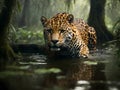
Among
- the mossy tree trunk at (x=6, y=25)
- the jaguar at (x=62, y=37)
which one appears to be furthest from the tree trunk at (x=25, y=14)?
the mossy tree trunk at (x=6, y=25)

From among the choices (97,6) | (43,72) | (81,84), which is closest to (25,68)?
(43,72)

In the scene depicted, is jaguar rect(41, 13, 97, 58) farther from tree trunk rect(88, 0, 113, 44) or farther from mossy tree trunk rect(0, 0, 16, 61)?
tree trunk rect(88, 0, 113, 44)

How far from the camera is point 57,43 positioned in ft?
33.0

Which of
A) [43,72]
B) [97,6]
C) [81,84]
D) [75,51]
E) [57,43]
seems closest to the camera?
[81,84]

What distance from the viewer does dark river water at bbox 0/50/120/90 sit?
6.12 meters

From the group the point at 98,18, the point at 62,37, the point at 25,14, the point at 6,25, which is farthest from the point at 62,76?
the point at 25,14

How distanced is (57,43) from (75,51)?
3.01 ft

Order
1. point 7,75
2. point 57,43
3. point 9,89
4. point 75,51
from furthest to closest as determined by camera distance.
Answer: point 75,51 → point 57,43 → point 7,75 → point 9,89

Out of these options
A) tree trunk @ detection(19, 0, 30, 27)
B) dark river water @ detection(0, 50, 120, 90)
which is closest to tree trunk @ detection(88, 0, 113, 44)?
tree trunk @ detection(19, 0, 30, 27)

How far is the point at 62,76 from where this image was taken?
714 cm

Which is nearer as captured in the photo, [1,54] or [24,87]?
[24,87]

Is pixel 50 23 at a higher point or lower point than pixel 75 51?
higher

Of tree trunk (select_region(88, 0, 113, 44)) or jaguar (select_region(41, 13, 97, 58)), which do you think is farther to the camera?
tree trunk (select_region(88, 0, 113, 44))

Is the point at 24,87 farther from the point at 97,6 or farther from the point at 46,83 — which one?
the point at 97,6
